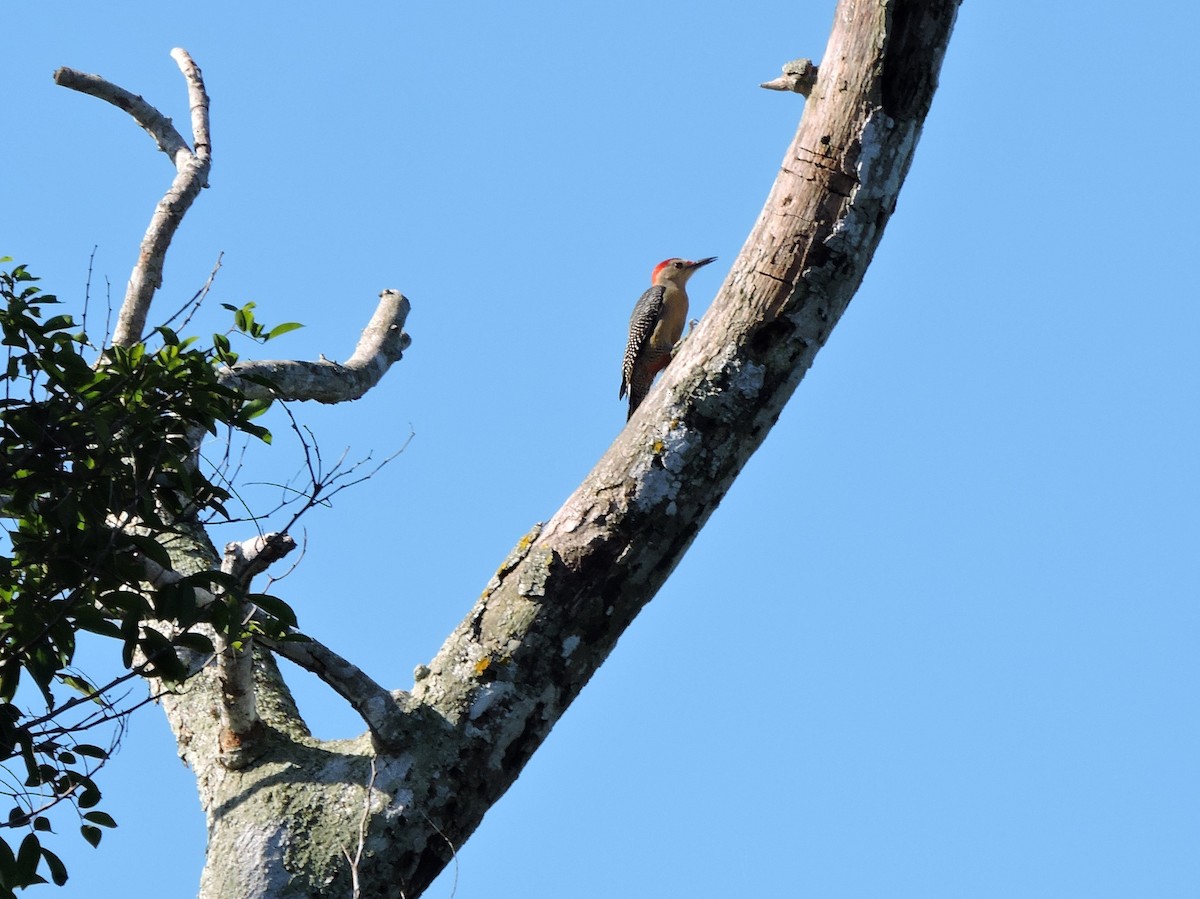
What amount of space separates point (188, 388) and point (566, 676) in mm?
1331

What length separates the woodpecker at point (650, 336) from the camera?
921 centimetres

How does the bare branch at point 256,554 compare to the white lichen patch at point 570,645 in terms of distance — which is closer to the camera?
the bare branch at point 256,554

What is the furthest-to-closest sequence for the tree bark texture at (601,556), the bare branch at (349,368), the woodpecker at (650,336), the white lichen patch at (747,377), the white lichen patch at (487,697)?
the woodpecker at (650,336), the bare branch at (349,368), the white lichen patch at (747,377), the white lichen patch at (487,697), the tree bark texture at (601,556)

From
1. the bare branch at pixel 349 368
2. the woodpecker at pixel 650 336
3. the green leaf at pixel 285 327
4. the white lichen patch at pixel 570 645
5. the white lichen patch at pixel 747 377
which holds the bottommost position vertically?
the white lichen patch at pixel 570 645

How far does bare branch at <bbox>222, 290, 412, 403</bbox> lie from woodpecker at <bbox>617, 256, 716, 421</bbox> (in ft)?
8.55

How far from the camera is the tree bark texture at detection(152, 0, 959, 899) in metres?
3.88

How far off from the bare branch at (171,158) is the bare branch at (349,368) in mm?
597

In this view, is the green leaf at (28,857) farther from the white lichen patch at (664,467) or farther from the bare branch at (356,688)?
the white lichen patch at (664,467)

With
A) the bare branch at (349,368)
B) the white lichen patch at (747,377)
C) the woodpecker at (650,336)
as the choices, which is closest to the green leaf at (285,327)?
the bare branch at (349,368)

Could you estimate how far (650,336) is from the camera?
9.34m

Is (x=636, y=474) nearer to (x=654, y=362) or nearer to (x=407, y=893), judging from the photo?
(x=407, y=893)

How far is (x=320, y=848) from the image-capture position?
383 cm

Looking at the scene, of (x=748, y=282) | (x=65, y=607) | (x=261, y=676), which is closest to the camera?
(x=65, y=607)

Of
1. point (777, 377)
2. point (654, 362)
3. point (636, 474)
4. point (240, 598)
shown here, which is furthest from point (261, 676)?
point (654, 362)
